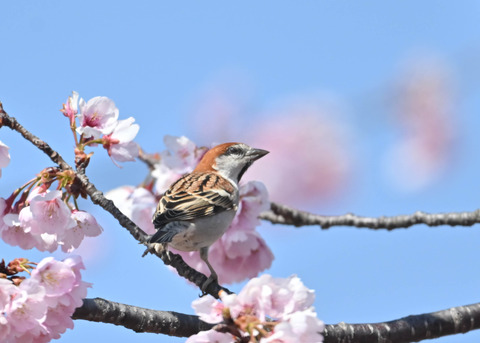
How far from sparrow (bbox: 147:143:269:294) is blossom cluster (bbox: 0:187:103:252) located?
54 centimetres

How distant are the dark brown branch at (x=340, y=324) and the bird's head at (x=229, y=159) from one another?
2.14m

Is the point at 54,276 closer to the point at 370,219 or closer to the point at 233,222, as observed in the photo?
the point at 233,222

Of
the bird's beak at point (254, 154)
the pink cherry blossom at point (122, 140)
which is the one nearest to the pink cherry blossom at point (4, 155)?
the pink cherry blossom at point (122, 140)

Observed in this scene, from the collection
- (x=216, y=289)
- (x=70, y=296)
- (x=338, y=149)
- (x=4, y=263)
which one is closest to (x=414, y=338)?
(x=216, y=289)

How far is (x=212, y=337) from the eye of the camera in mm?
2549

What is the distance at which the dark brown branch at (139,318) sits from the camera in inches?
130

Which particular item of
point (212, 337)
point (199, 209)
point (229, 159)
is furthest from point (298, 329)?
point (229, 159)

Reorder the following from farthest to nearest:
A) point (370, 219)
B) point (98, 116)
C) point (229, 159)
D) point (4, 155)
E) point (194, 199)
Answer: point (229, 159)
point (370, 219)
point (194, 199)
point (98, 116)
point (4, 155)

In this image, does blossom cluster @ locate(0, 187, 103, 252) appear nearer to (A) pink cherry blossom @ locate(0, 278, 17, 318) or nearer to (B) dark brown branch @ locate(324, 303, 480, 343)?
(A) pink cherry blossom @ locate(0, 278, 17, 318)

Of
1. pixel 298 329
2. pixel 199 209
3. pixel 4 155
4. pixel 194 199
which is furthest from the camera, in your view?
pixel 194 199

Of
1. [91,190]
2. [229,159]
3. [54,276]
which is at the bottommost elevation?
[54,276]

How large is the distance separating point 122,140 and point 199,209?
1056 mm

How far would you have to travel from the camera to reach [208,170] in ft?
18.1

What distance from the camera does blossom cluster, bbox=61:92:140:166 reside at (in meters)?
3.82
